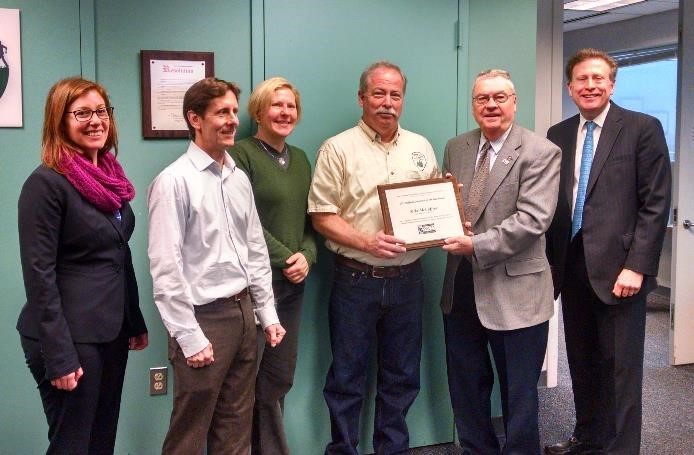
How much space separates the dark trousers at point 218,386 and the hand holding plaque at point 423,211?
0.60 meters

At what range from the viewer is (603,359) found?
2.54 metres

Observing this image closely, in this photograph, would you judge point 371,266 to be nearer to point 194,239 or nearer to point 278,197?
point 278,197

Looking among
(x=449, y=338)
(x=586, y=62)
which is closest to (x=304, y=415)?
(x=449, y=338)

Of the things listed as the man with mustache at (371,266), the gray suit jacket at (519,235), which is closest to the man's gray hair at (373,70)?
the man with mustache at (371,266)

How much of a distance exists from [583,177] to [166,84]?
4.91 ft

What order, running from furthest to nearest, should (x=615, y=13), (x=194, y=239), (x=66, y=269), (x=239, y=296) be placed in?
(x=615, y=13), (x=239, y=296), (x=194, y=239), (x=66, y=269)

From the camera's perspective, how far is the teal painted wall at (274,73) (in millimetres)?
2340

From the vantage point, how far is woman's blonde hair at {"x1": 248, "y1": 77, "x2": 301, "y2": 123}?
234 cm

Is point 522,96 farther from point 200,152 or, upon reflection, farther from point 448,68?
point 200,152

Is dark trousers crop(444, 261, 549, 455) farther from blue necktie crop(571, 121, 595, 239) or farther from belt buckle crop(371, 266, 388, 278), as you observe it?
blue necktie crop(571, 121, 595, 239)

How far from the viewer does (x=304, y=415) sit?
2.71 metres

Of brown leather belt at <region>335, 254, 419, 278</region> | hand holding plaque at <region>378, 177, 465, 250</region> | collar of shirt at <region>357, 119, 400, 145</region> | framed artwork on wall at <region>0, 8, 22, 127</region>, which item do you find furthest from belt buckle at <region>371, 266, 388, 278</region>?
framed artwork on wall at <region>0, 8, 22, 127</region>

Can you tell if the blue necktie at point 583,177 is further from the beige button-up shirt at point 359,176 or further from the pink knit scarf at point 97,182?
the pink knit scarf at point 97,182

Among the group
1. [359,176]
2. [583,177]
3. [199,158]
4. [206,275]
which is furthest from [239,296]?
[583,177]
